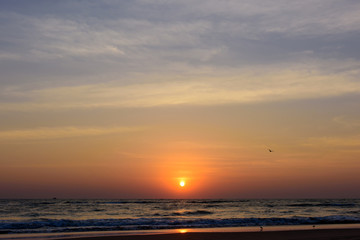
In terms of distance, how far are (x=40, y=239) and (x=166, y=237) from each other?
632 cm

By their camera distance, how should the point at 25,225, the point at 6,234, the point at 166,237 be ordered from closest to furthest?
the point at 166,237, the point at 6,234, the point at 25,225

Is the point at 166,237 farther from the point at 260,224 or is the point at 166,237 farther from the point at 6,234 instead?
the point at 260,224

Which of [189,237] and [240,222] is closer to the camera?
[189,237]

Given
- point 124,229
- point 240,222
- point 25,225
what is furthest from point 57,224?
point 240,222

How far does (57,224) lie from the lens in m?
31.6

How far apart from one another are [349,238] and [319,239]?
138 centimetres

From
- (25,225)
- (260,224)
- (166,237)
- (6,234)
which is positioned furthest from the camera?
(260,224)

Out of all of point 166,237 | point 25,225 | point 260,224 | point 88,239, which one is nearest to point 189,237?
point 166,237

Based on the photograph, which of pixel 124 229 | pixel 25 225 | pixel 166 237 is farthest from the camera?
pixel 25 225

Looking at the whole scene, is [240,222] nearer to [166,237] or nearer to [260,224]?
[260,224]

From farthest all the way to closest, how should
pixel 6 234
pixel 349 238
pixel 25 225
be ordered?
pixel 25 225 < pixel 6 234 < pixel 349 238

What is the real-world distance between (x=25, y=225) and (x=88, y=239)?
12.0 m

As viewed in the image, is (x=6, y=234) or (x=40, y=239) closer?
(x=40, y=239)

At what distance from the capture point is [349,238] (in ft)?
61.3
